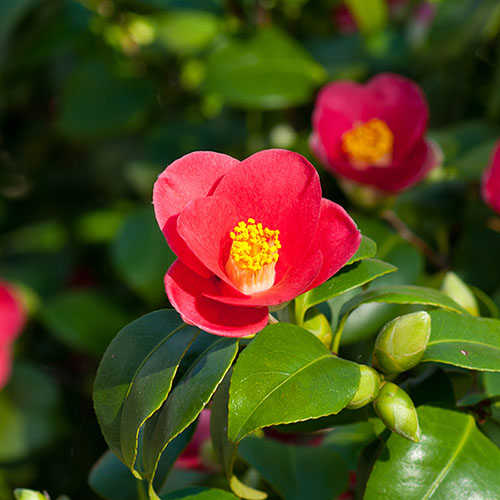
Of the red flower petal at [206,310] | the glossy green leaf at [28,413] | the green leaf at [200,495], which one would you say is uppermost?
the red flower petal at [206,310]

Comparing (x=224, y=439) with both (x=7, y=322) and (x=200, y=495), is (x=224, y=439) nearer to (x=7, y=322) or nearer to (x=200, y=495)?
(x=200, y=495)

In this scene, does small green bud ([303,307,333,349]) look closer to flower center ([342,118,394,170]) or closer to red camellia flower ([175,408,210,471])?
red camellia flower ([175,408,210,471])

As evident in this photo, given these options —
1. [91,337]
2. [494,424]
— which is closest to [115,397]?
[494,424]

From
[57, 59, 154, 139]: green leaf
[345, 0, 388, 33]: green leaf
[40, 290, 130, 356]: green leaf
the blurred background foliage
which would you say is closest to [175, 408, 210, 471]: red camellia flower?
the blurred background foliage

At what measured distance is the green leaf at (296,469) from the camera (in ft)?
2.47

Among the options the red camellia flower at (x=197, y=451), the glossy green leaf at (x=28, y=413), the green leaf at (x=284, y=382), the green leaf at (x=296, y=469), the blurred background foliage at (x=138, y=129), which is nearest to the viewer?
the green leaf at (x=284, y=382)

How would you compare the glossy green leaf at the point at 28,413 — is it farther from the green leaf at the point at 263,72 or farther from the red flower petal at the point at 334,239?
the red flower petal at the point at 334,239

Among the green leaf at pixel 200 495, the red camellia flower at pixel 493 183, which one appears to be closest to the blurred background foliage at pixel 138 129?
the red camellia flower at pixel 493 183

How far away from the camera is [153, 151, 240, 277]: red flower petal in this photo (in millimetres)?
589

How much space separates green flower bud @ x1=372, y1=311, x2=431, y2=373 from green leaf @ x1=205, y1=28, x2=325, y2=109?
3.17 feet

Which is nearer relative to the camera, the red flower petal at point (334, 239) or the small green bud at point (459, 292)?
the red flower petal at point (334, 239)

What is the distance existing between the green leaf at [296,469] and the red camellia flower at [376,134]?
1.57 feet

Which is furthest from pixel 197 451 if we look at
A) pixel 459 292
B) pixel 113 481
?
pixel 459 292

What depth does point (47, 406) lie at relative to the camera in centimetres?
168
